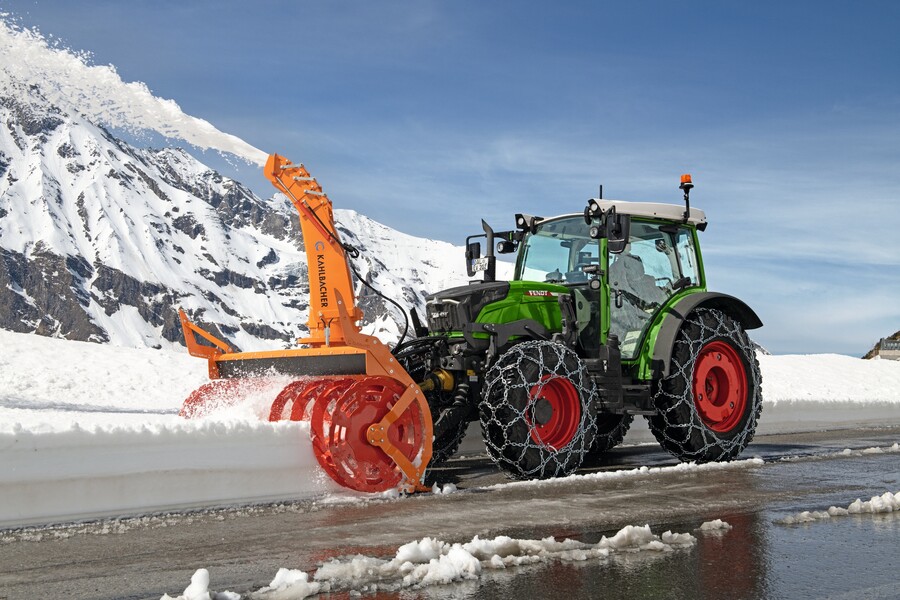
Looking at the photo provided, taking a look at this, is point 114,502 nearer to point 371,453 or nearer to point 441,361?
point 371,453

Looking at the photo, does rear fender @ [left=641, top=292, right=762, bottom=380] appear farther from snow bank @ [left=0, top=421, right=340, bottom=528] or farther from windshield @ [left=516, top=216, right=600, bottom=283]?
snow bank @ [left=0, top=421, right=340, bottom=528]

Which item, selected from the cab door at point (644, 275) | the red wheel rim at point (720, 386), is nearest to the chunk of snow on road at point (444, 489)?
the cab door at point (644, 275)

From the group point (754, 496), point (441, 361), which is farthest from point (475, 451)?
point (754, 496)

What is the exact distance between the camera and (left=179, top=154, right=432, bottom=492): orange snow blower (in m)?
6.16

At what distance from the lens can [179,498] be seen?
18.6 feet

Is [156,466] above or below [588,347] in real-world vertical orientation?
below

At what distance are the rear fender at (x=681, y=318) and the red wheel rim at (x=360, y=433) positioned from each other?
2.44m

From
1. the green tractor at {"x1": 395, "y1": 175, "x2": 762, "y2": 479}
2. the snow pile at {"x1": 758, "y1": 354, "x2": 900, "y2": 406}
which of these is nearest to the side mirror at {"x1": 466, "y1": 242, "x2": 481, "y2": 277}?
the green tractor at {"x1": 395, "y1": 175, "x2": 762, "y2": 479}

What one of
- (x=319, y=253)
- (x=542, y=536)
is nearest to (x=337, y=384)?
(x=319, y=253)

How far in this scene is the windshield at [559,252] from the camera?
8.07 metres

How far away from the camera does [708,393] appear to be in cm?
841

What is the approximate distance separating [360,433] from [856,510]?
312 cm

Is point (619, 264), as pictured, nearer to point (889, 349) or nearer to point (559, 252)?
point (559, 252)

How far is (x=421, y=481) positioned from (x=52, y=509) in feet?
7.75
